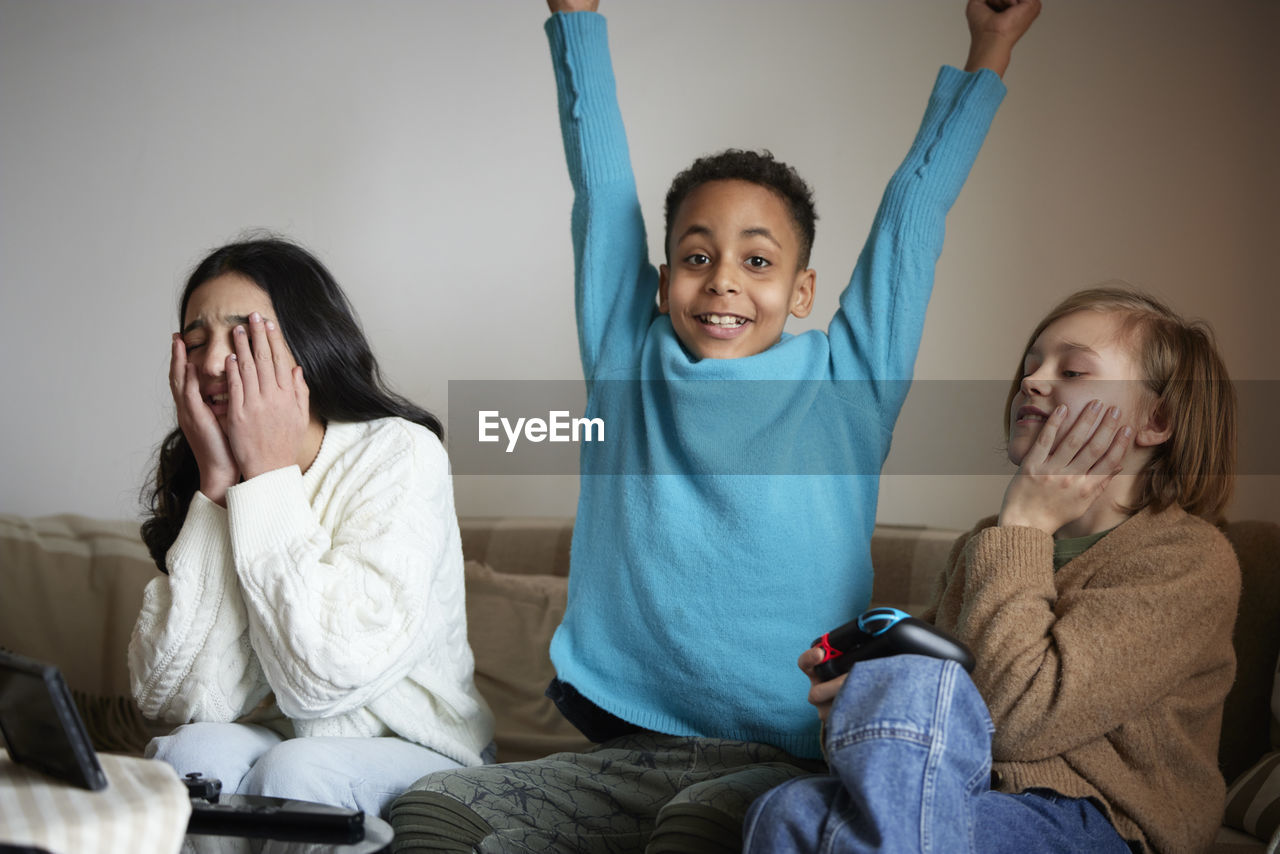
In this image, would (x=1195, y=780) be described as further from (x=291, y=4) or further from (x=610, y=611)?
(x=291, y=4)

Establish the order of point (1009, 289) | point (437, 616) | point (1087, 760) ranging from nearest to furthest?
point (1087, 760) < point (437, 616) < point (1009, 289)

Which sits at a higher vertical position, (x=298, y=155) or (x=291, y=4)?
(x=291, y=4)

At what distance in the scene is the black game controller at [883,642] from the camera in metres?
0.84

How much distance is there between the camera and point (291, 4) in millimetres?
2025

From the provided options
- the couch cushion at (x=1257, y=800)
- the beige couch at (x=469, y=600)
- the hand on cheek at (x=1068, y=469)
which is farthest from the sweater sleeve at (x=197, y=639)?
the couch cushion at (x=1257, y=800)

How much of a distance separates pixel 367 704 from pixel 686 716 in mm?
329

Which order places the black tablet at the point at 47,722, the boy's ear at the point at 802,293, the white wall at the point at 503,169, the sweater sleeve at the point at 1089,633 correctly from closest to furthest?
the black tablet at the point at 47,722 → the sweater sleeve at the point at 1089,633 → the boy's ear at the point at 802,293 → the white wall at the point at 503,169

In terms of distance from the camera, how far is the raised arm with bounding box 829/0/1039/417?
119 centimetres

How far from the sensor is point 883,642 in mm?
839

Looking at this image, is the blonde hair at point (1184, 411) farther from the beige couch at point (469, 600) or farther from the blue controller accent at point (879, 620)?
the beige couch at point (469, 600)

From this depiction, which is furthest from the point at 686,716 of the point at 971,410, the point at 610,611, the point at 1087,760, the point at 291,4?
the point at 291,4

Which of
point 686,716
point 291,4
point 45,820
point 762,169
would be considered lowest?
point 686,716

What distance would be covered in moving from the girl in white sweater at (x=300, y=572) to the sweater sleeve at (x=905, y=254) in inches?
19.4

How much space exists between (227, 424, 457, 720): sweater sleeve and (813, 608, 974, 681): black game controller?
434 mm
